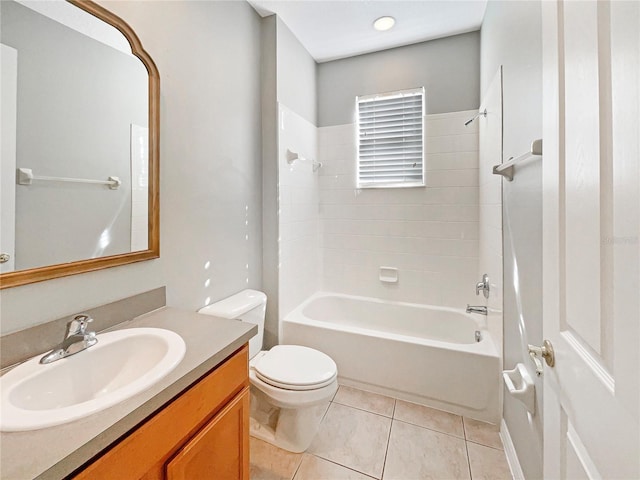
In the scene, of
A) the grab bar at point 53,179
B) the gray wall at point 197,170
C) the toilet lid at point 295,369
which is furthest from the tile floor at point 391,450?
the grab bar at point 53,179

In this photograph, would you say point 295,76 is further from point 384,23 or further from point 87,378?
point 87,378

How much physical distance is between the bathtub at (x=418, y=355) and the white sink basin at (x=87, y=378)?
1306mm

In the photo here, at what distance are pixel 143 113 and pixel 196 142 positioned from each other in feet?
1.06

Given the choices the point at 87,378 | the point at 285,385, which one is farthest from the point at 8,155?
the point at 285,385

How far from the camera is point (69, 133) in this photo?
39.3 inches

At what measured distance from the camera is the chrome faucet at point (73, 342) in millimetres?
865

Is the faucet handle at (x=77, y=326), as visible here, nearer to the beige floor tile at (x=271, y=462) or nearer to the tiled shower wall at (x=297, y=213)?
the beige floor tile at (x=271, y=462)

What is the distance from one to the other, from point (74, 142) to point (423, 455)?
7.05 feet

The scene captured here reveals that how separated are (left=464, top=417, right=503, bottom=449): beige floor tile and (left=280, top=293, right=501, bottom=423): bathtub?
40 mm

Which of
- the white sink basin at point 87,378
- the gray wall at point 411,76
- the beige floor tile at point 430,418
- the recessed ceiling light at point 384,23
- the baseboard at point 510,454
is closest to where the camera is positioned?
the white sink basin at point 87,378

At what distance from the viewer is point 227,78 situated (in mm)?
1780

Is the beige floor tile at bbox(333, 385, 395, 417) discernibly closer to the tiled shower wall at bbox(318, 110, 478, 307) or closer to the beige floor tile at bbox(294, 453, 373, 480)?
the beige floor tile at bbox(294, 453, 373, 480)

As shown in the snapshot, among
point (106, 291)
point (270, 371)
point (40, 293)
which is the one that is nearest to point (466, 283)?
point (270, 371)

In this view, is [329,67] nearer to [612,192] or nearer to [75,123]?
[75,123]
